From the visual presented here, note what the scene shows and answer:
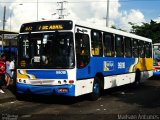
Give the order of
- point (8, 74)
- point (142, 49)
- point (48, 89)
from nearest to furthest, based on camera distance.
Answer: point (48, 89), point (8, 74), point (142, 49)

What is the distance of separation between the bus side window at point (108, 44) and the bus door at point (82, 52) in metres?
1.93

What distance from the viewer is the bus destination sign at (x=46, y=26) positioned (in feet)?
45.1

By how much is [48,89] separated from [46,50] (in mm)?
1364

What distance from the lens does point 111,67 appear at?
17.2 meters

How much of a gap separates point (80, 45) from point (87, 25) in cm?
116

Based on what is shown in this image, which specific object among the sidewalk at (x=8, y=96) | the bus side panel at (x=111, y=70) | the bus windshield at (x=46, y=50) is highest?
the bus windshield at (x=46, y=50)

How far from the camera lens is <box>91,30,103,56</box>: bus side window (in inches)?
598

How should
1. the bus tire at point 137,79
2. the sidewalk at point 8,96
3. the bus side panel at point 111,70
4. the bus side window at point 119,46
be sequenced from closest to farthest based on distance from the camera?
the bus side panel at point 111,70
the sidewalk at point 8,96
the bus side window at point 119,46
the bus tire at point 137,79

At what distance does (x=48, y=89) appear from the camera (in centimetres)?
1373

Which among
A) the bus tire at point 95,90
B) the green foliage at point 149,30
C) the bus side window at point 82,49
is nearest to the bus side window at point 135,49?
the bus tire at point 95,90

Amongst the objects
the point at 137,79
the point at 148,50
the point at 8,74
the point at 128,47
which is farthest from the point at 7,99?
the point at 148,50

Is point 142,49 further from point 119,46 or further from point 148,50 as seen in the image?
point 119,46

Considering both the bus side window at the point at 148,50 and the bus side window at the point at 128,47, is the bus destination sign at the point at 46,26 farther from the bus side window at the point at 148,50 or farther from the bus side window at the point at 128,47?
the bus side window at the point at 148,50

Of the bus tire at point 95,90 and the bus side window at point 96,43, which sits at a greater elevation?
the bus side window at point 96,43
